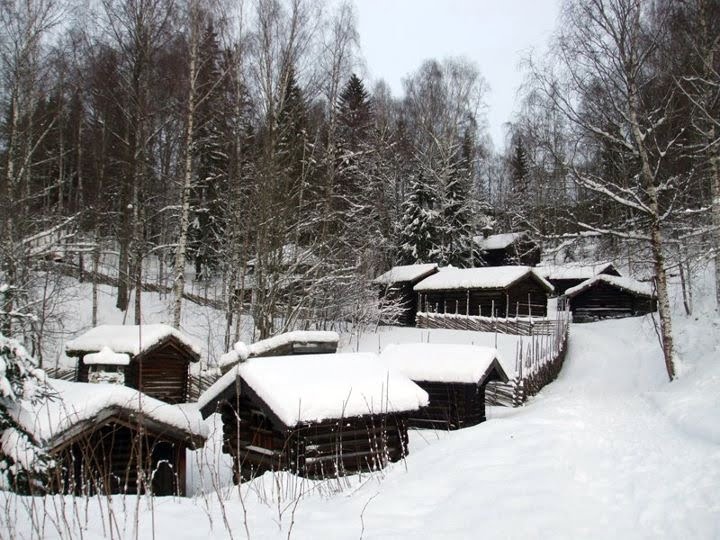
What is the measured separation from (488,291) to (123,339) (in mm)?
20251

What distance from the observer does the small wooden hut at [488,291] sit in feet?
96.7

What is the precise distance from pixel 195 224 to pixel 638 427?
2838 cm

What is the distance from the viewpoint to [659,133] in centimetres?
1466

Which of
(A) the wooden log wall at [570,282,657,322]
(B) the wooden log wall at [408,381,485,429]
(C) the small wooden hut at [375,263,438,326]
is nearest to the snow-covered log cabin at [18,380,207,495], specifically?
(B) the wooden log wall at [408,381,485,429]

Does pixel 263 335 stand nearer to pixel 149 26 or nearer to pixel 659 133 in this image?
pixel 149 26

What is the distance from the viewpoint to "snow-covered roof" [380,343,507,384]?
1401 cm

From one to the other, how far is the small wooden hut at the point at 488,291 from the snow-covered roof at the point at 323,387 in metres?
20.0

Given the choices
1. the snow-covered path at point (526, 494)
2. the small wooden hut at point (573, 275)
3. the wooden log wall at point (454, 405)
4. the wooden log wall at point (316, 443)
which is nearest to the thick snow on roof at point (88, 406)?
the wooden log wall at point (316, 443)

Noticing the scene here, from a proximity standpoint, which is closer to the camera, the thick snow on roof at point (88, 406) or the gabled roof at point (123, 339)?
the thick snow on roof at point (88, 406)

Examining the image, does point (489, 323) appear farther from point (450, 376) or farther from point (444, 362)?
point (450, 376)

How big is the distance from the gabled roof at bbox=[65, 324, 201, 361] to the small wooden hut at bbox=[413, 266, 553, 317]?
17.4 m

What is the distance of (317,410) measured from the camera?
8.43 meters

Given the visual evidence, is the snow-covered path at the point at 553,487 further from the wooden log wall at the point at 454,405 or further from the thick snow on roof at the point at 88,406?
the wooden log wall at the point at 454,405

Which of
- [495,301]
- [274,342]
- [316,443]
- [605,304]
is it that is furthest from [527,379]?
[605,304]
